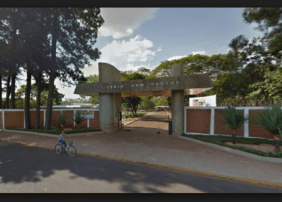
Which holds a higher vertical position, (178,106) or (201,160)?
(178,106)

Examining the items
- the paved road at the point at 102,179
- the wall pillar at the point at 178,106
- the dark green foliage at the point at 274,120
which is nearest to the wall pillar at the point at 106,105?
the wall pillar at the point at 178,106

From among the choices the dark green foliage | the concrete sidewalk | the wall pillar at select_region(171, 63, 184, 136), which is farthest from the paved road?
the wall pillar at select_region(171, 63, 184, 136)

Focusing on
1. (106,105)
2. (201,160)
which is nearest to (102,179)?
(201,160)

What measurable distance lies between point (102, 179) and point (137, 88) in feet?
26.3

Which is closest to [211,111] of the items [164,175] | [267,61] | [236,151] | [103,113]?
[236,151]

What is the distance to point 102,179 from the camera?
466 centimetres

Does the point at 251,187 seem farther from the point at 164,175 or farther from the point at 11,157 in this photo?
the point at 11,157

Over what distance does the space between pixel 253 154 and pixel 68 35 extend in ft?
58.7

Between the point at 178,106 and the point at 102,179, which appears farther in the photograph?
the point at 178,106

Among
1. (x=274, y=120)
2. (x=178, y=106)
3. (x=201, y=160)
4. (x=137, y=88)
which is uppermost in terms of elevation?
(x=137, y=88)

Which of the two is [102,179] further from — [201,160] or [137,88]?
[137,88]

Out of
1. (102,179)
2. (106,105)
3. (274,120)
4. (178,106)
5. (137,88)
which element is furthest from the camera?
(106,105)

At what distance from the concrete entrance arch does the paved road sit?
6553mm

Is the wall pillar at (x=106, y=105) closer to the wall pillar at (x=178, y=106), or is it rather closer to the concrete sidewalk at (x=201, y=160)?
the concrete sidewalk at (x=201, y=160)
